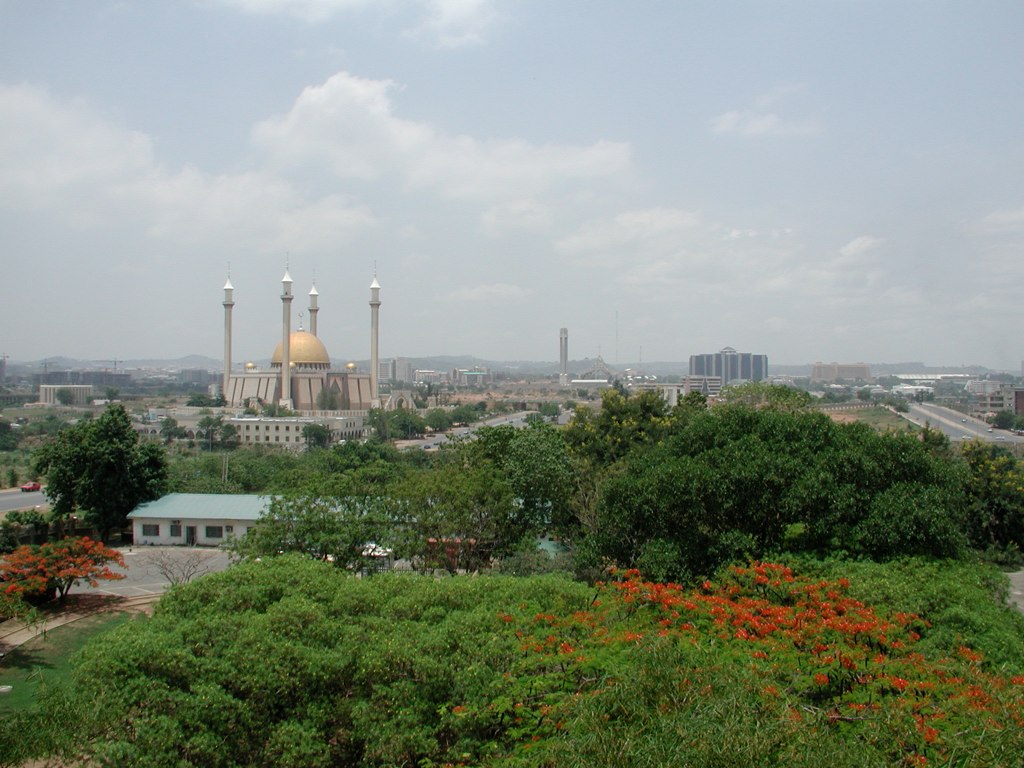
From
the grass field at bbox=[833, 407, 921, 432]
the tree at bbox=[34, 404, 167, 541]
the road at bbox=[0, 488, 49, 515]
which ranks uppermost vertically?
the tree at bbox=[34, 404, 167, 541]

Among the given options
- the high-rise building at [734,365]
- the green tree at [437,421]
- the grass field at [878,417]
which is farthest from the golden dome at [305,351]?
the high-rise building at [734,365]

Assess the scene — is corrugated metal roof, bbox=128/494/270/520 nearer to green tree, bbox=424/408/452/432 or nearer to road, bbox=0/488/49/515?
road, bbox=0/488/49/515

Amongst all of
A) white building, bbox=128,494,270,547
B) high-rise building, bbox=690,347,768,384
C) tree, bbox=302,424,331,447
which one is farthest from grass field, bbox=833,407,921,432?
high-rise building, bbox=690,347,768,384

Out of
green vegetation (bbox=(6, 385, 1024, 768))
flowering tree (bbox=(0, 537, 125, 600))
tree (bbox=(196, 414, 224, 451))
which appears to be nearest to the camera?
green vegetation (bbox=(6, 385, 1024, 768))

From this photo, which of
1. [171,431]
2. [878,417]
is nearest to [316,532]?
[171,431]

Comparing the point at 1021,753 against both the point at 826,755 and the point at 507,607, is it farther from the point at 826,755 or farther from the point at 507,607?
the point at 507,607

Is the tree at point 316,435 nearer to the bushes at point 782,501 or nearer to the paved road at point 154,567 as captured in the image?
the paved road at point 154,567

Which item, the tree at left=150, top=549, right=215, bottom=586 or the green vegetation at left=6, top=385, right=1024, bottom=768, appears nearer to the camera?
the green vegetation at left=6, top=385, right=1024, bottom=768

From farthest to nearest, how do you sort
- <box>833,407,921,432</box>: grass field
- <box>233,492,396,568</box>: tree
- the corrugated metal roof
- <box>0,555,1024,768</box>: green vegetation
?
<box>833,407,921,432</box>: grass field
the corrugated metal roof
<box>233,492,396,568</box>: tree
<box>0,555,1024,768</box>: green vegetation
